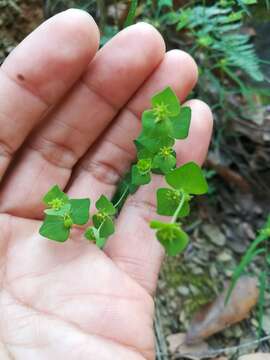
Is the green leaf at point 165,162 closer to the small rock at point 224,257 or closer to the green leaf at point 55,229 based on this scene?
the green leaf at point 55,229

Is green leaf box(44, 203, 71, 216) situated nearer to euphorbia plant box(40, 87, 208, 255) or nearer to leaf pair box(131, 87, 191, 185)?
euphorbia plant box(40, 87, 208, 255)

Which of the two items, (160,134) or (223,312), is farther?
(223,312)

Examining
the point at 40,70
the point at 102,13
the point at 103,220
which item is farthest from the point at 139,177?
the point at 102,13

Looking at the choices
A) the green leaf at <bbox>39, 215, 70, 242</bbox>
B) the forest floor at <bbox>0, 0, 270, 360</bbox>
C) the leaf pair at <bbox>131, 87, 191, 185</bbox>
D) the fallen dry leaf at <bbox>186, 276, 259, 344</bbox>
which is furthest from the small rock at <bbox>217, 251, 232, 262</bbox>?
the green leaf at <bbox>39, 215, 70, 242</bbox>

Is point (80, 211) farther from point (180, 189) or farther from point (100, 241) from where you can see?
point (180, 189)

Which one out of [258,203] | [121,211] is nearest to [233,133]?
[258,203]

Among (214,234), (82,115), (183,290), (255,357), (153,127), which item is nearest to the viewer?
(153,127)
